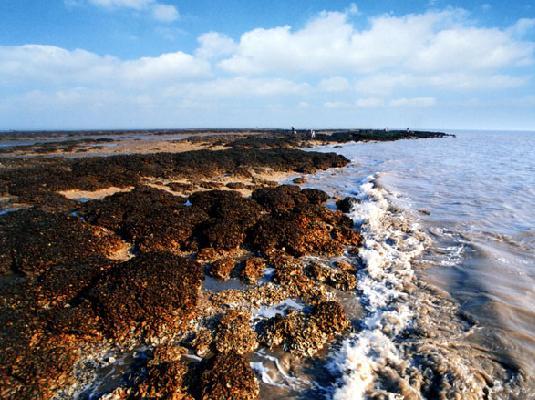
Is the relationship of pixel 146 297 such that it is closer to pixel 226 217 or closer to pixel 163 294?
pixel 163 294

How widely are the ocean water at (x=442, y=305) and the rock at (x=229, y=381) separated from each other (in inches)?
37.6

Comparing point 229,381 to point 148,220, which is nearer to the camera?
point 229,381

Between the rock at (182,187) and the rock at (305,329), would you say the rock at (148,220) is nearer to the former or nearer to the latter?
the rock at (182,187)

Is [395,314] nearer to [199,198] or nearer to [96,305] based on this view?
[96,305]

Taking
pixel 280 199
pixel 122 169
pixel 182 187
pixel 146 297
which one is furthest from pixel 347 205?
pixel 122 169

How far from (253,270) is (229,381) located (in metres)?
2.60

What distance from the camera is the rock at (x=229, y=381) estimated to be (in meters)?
3.42

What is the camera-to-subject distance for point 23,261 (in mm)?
5891

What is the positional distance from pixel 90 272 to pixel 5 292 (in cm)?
120

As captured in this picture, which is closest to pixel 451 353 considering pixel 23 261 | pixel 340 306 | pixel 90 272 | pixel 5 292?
pixel 340 306

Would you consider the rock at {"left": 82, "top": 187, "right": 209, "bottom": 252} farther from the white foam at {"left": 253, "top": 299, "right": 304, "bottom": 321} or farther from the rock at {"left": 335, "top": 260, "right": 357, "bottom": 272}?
the rock at {"left": 335, "top": 260, "right": 357, "bottom": 272}

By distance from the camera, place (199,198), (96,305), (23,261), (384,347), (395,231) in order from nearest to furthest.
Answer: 1. (384,347)
2. (96,305)
3. (23,261)
4. (395,231)
5. (199,198)

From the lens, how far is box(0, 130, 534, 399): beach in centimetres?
363

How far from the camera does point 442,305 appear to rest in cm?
524
